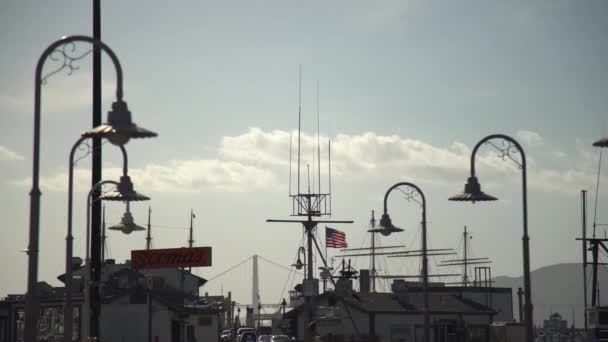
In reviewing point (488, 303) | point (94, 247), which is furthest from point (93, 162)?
point (488, 303)

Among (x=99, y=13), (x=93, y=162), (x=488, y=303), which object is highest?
(x=99, y=13)

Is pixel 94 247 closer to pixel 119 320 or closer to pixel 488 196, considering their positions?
pixel 488 196

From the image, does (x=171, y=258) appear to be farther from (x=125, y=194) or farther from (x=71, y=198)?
(x=125, y=194)

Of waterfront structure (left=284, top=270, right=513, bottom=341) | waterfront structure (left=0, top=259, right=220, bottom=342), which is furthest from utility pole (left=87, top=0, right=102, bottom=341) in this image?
waterfront structure (left=284, top=270, right=513, bottom=341)

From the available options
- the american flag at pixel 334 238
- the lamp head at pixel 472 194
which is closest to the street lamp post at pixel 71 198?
the lamp head at pixel 472 194

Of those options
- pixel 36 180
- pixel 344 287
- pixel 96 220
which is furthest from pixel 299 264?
pixel 36 180

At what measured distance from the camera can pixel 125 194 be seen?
1017 inches

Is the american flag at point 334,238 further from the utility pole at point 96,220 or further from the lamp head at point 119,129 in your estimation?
the lamp head at point 119,129

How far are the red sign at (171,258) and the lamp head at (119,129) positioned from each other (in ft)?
167

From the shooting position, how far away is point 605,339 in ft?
151

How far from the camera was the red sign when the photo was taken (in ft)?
226

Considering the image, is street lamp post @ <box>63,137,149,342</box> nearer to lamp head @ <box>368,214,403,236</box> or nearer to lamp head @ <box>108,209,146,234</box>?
lamp head @ <box>108,209,146,234</box>

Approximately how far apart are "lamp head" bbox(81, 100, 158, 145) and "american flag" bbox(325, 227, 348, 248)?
59929 mm

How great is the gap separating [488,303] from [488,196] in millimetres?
87564
